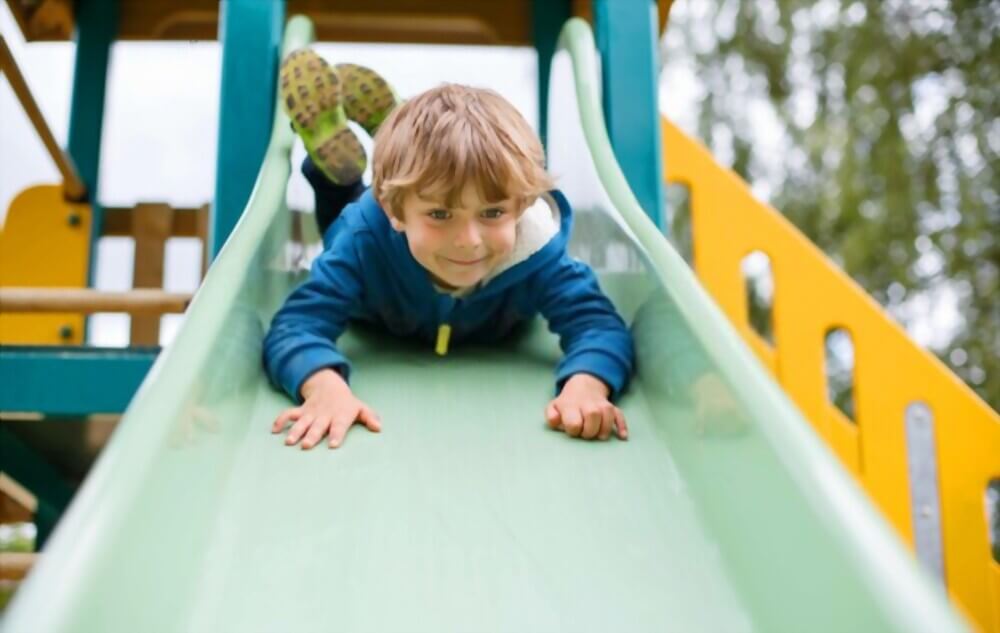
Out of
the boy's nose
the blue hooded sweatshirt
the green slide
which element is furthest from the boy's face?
the green slide

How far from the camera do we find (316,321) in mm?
1691

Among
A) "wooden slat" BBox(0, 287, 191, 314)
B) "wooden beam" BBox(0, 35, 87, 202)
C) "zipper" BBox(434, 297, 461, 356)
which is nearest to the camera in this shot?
"zipper" BBox(434, 297, 461, 356)

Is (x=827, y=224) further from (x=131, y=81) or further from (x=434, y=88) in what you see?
(x=434, y=88)

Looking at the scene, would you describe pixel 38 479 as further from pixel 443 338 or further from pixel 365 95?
pixel 443 338

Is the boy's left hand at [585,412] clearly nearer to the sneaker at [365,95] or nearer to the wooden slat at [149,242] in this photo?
the sneaker at [365,95]

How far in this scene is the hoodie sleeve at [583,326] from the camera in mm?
1646

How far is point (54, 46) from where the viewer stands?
3348mm

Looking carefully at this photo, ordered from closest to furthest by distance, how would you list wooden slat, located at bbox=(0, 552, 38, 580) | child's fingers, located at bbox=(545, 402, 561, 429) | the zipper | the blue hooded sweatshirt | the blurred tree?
child's fingers, located at bbox=(545, 402, 561, 429) < the blue hooded sweatshirt < the zipper < wooden slat, located at bbox=(0, 552, 38, 580) < the blurred tree

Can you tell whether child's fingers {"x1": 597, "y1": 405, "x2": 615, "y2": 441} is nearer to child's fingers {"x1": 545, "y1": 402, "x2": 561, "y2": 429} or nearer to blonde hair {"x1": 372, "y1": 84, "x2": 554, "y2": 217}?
child's fingers {"x1": 545, "y1": 402, "x2": 561, "y2": 429}

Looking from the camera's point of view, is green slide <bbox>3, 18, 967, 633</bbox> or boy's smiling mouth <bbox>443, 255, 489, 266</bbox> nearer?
green slide <bbox>3, 18, 967, 633</bbox>

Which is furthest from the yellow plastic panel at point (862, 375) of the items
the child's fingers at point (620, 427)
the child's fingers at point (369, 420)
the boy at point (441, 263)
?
the child's fingers at point (369, 420)

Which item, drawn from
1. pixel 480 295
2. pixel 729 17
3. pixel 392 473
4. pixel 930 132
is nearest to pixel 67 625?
pixel 392 473

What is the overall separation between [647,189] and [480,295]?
0.44 metres

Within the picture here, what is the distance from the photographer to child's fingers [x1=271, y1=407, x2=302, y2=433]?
4.91ft
